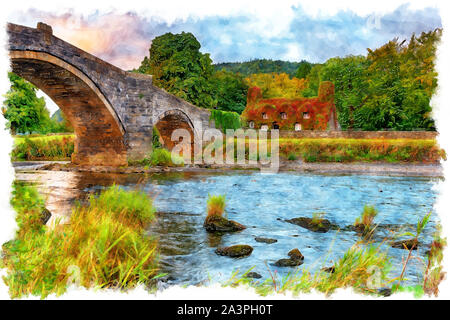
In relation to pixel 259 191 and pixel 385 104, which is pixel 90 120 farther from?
pixel 385 104

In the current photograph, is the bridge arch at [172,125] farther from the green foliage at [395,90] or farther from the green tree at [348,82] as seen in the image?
the green tree at [348,82]

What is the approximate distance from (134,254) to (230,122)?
28.4m

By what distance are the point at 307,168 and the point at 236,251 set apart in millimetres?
16404

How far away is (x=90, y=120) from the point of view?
743 inches

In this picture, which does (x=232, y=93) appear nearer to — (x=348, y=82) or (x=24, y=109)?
(x=348, y=82)

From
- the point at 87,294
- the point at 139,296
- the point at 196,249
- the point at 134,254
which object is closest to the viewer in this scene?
the point at 139,296

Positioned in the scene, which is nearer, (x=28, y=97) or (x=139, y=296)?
(x=139, y=296)

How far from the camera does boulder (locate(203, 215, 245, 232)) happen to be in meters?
7.70

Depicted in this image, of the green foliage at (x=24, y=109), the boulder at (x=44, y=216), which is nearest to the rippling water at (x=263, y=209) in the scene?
the boulder at (x=44, y=216)

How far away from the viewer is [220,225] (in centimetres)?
777

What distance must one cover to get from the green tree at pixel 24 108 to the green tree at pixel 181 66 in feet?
37.6

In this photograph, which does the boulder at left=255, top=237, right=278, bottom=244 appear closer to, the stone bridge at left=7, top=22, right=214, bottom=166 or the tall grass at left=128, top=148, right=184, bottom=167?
the stone bridge at left=7, top=22, right=214, bottom=166

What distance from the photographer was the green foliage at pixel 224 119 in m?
30.5

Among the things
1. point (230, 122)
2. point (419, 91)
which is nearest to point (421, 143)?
point (419, 91)
